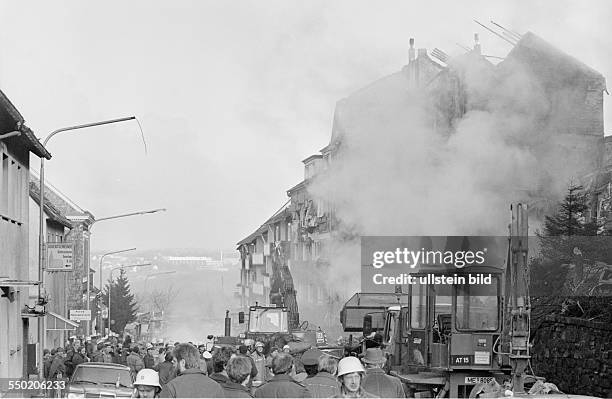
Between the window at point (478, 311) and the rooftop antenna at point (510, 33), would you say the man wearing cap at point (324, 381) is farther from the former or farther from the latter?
the rooftop antenna at point (510, 33)

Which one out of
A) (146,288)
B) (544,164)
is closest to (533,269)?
(544,164)

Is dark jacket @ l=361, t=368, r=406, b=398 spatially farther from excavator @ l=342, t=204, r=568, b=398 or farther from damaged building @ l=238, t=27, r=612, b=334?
damaged building @ l=238, t=27, r=612, b=334

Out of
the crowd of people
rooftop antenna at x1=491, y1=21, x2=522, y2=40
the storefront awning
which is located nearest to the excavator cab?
the storefront awning

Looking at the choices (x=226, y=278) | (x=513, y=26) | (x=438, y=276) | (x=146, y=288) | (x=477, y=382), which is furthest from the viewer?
(x=146, y=288)

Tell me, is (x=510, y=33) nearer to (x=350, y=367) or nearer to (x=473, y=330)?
(x=473, y=330)

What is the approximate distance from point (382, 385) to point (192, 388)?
5.81 ft

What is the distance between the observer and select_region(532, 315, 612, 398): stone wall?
48.0ft

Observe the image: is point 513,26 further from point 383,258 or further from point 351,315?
point 351,315

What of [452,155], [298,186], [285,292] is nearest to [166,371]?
[452,155]

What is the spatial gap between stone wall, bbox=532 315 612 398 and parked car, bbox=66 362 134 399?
5791mm

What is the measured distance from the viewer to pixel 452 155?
2244 centimetres

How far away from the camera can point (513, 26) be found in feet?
59.9

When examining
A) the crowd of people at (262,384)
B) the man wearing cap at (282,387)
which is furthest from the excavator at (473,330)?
the man wearing cap at (282,387)

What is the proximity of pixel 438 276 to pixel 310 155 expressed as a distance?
6200 mm
